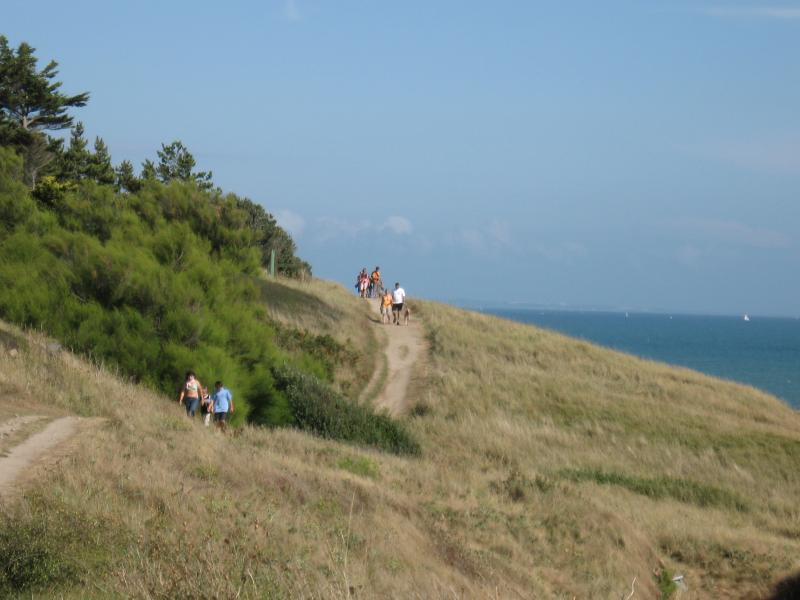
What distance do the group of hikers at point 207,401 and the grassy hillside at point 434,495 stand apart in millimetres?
814

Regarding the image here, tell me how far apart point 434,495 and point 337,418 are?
822 centimetres

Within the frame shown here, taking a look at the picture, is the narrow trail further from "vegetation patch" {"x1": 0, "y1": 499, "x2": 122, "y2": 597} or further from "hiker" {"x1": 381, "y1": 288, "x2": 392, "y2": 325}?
"vegetation patch" {"x1": 0, "y1": 499, "x2": 122, "y2": 597}

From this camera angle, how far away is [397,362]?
3678 centimetres

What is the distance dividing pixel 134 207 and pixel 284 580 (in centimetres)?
2908

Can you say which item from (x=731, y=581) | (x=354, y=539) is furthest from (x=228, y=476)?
(x=731, y=581)

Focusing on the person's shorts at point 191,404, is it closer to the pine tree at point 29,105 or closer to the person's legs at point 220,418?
the person's legs at point 220,418

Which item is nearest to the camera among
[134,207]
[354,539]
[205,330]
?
[354,539]

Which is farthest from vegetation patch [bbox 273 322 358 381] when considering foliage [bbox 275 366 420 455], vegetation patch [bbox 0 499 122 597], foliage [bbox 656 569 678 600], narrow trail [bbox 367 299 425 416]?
vegetation patch [bbox 0 499 122 597]

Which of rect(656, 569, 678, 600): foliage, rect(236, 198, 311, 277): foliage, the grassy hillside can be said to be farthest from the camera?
rect(236, 198, 311, 277): foliage

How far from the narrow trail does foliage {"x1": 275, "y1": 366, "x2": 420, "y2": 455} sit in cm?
253

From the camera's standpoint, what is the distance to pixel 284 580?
738 centimetres

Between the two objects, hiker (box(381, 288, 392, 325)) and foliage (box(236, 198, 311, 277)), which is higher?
foliage (box(236, 198, 311, 277))

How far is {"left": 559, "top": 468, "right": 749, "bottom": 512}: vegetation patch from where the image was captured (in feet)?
77.3

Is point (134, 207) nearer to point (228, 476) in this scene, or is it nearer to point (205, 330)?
point (205, 330)
